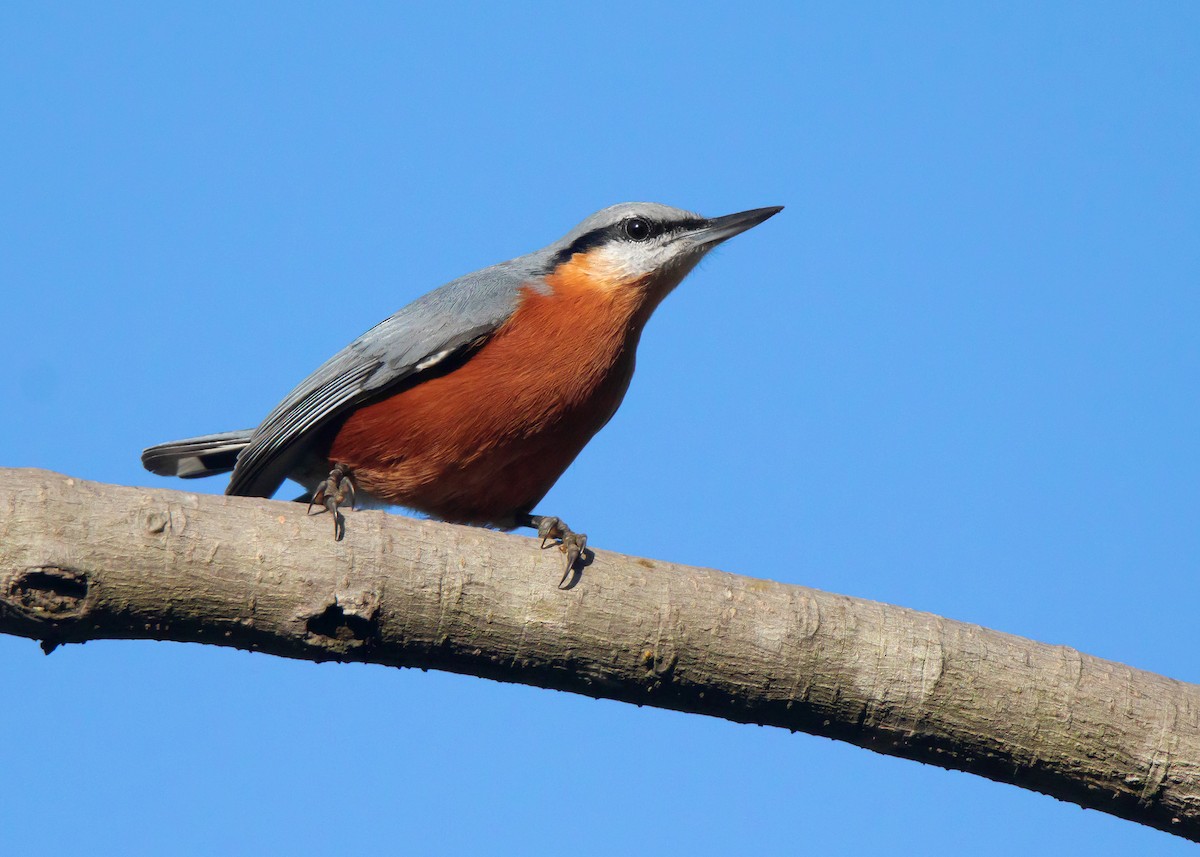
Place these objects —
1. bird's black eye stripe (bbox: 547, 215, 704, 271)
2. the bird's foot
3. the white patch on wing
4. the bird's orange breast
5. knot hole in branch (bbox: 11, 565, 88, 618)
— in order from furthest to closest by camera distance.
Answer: bird's black eye stripe (bbox: 547, 215, 704, 271) → the white patch on wing → the bird's orange breast → the bird's foot → knot hole in branch (bbox: 11, 565, 88, 618)

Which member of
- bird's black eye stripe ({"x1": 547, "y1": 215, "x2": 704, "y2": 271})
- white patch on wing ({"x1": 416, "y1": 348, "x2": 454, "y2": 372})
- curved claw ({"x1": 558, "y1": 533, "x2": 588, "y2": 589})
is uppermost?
bird's black eye stripe ({"x1": 547, "y1": 215, "x2": 704, "y2": 271})

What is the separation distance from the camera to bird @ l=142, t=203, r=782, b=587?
19.3ft

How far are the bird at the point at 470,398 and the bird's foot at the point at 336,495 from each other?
2 centimetres

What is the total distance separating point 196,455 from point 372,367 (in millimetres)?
1359

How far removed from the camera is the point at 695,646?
3.89 meters

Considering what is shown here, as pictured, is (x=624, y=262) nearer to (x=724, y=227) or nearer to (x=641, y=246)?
(x=641, y=246)

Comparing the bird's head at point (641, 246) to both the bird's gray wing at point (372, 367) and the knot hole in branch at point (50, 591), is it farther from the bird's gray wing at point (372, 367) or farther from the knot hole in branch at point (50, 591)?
the knot hole in branch at point (50, 591)

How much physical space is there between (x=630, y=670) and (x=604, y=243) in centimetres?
344

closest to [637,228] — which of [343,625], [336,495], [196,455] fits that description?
[336,495]

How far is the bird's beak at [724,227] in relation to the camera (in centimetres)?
676

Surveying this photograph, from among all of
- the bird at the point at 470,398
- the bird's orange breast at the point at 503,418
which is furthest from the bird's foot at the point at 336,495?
the bird's orange breast at the point at 503,418

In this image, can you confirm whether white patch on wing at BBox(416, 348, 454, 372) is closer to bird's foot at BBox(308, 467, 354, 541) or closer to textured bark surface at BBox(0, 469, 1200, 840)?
bird's foot at BBox(308, 467, 354, 541)

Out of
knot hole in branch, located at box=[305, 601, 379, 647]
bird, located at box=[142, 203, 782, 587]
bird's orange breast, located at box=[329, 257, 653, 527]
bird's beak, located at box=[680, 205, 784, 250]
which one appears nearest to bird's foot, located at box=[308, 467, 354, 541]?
bird, located at box=[142, 203, 782, 587]

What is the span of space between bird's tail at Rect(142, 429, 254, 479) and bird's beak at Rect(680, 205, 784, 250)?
9.27ft
